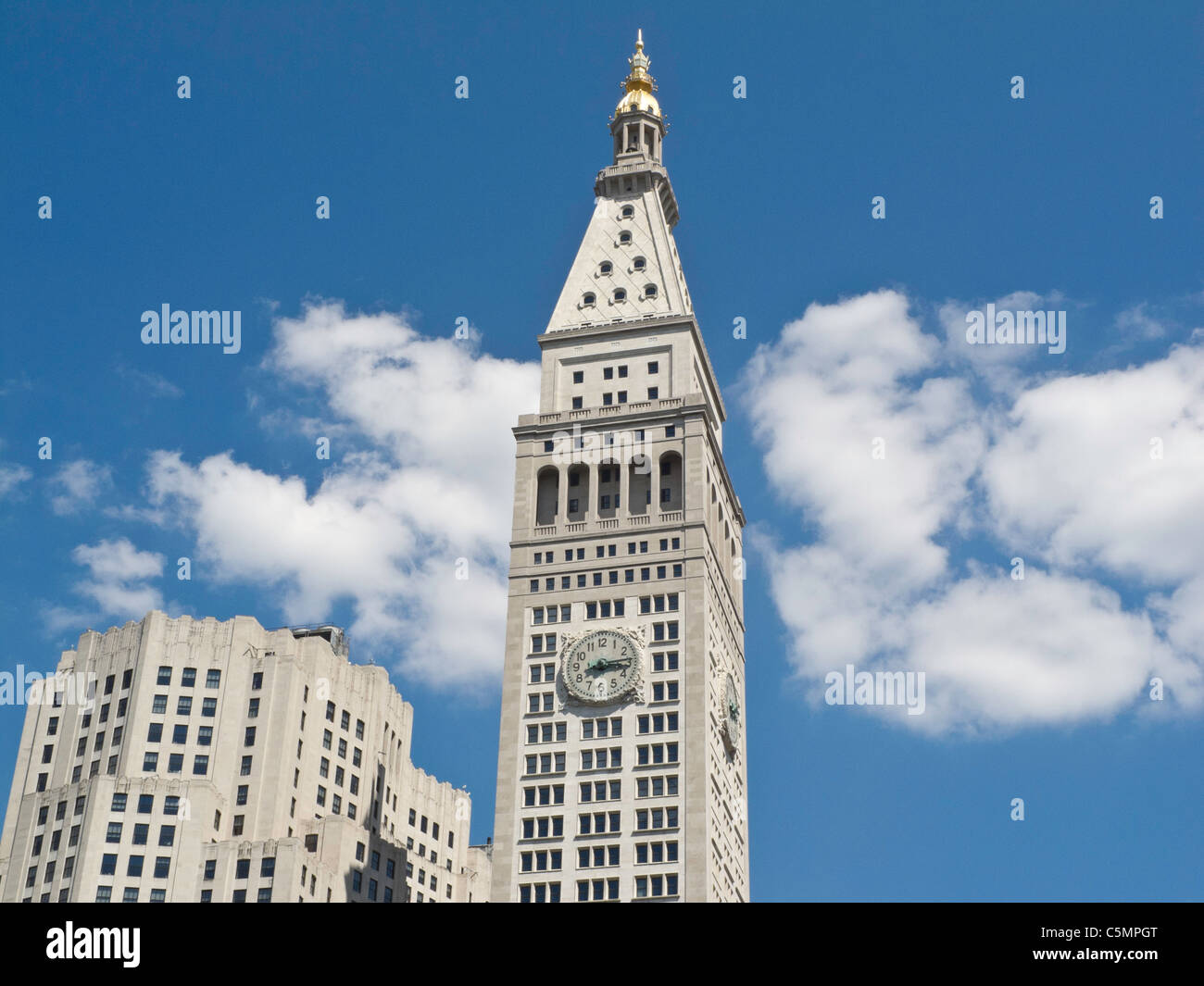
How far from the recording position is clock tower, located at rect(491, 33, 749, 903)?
125438 millimetres

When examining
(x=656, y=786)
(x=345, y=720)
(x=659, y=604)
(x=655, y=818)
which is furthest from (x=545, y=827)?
(x=345, y=720)

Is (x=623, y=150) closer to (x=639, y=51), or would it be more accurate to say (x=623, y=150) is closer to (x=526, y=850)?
(x=639, y=51)

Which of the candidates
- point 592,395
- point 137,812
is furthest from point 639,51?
point 137,812

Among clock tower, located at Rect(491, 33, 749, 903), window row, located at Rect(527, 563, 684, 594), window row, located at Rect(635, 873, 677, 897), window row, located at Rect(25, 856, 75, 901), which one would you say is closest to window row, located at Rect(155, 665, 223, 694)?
window row, located at Rect(25, 856, 75, 901)

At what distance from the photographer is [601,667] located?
132625 mm

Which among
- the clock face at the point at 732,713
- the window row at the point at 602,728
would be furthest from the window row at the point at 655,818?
the clock face at the point at 732,713

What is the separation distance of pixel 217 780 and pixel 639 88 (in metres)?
83.0

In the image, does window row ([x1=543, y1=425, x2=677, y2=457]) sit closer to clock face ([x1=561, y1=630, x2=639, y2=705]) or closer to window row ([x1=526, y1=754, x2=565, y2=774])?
clock face ([x1=561, y1=630, x2=639, y2=705])

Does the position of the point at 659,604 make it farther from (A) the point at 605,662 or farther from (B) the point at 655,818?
(B) the point at 655,818

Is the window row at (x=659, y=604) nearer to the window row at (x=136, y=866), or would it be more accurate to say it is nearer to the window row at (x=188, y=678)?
the window row at (x=188, y=678)

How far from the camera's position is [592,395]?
152 metres

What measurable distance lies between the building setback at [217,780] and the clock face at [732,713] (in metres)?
34.8

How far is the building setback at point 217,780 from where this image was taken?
135 m
